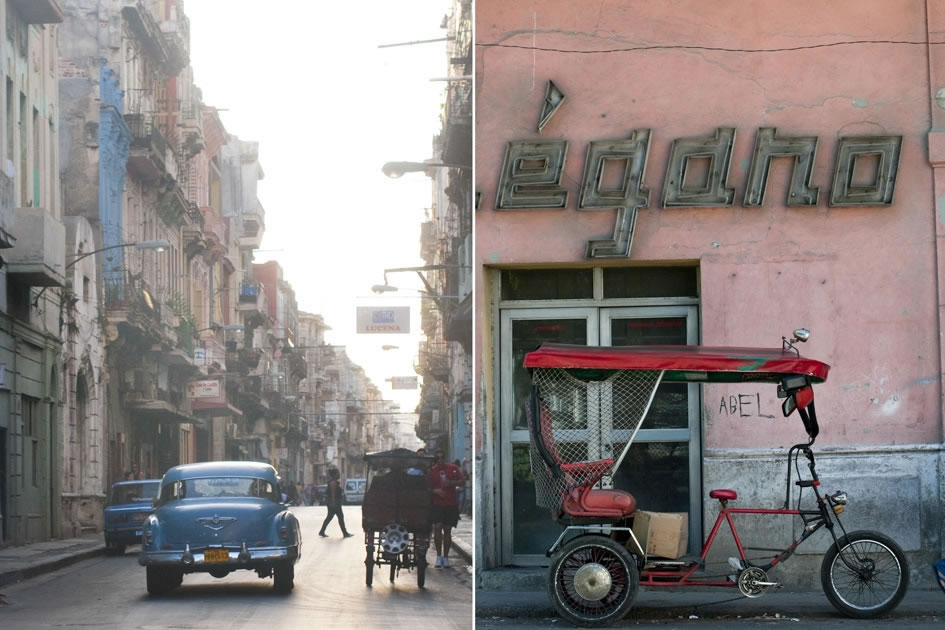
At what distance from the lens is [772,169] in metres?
9.80

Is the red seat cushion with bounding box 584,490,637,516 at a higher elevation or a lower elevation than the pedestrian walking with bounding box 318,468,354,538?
lower

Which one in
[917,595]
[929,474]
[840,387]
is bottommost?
[917,595]

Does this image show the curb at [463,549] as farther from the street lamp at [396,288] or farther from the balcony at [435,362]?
the street lamp at [396,288]

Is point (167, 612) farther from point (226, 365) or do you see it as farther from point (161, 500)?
point (226, 365)

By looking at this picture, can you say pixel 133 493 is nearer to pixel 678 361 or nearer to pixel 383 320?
pixel 383 320

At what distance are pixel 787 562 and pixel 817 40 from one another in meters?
3.82

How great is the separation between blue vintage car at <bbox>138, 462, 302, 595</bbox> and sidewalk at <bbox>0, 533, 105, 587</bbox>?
0.36 feet

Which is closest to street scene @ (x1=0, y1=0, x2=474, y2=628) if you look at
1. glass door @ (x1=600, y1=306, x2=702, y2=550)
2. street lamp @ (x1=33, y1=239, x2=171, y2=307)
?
street lamp @ (x1=33, y1=239, x2=171, y2=307)

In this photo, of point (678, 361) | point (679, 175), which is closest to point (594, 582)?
point (678, 361)

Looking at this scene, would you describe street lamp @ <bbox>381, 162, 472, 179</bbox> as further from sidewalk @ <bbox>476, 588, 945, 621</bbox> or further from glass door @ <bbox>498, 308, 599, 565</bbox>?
glass door @ <bbox>498, 308, 599, 565</bbox>

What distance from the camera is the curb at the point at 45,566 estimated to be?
2.64 metres

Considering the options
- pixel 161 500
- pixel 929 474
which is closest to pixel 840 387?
pixel 929 474

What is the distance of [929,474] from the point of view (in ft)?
31.0

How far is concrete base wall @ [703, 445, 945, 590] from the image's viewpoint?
9344 mm
